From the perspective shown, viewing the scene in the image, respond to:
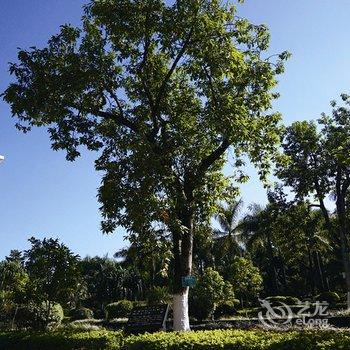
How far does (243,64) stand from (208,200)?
576cm

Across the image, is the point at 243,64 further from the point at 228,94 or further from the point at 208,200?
the point at 208,200

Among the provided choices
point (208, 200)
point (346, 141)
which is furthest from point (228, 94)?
point (346, 141)

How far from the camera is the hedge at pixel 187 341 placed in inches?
299

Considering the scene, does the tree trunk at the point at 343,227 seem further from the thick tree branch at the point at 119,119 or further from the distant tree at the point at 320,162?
the thick tree branch at the point at 119,119

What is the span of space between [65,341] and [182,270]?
14.9ft

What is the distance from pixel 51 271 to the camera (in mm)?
18344

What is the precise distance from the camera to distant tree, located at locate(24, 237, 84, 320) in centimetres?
1823

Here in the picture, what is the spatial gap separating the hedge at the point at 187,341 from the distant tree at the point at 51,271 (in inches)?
99.2

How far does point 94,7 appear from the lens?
1534 cm

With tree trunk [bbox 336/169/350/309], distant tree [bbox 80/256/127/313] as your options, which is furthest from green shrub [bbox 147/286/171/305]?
distant tree [bbox 80/256/127/313]

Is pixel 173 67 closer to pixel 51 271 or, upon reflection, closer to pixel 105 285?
pixel 51 271

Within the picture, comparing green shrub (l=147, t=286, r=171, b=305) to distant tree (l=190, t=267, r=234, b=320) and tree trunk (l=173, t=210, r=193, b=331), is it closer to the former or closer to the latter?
distant tree (l=190, t=267, r=234, b=320)

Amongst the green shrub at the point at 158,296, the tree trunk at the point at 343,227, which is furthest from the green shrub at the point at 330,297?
the green shrub at the point at 158,296

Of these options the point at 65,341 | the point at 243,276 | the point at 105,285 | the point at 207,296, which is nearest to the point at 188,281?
the point at 65,341
